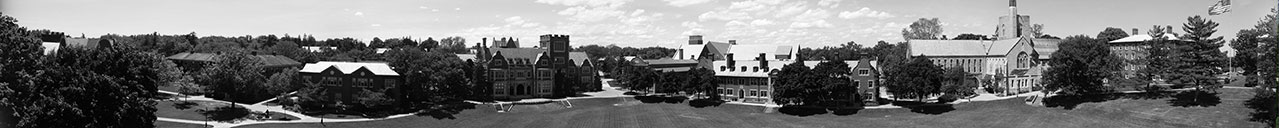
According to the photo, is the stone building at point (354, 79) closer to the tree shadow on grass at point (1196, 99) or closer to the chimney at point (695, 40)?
the chimney at point (695, 40)

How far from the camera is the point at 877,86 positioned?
2758 inches

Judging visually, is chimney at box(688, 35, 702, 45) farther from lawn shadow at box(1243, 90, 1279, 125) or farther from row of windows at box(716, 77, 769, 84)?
lawn shadow at box(1243, 90, 1279, 125)

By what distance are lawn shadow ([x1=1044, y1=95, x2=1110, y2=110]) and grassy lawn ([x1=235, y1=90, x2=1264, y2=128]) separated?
4.16 feet

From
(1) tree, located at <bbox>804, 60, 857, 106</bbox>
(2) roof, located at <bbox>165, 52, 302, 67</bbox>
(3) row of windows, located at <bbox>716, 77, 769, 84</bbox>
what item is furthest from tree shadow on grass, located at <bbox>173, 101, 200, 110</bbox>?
(1) tree, located at <bbox>804, 60, 857, 106</bbox>

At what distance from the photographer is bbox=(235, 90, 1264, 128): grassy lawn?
54.3m

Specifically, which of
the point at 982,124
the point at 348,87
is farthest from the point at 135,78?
the point at 982,124

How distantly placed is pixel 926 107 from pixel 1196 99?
708 inches

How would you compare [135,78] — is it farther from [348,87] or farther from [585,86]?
[585,86]

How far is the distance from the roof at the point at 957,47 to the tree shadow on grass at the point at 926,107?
1746 cm

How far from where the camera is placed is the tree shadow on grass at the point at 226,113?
5738 centimetres

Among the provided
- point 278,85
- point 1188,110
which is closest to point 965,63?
point 1188,110

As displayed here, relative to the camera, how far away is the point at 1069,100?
64500 millimetres

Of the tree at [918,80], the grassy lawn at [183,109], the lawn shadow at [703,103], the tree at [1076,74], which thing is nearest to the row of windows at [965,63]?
the tree at [918,80]

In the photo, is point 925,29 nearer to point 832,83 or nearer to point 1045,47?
point 1045,47
